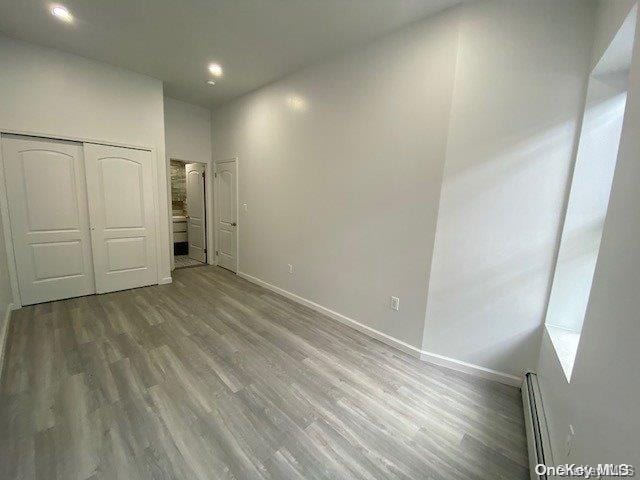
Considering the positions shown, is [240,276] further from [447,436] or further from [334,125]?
[447,436]

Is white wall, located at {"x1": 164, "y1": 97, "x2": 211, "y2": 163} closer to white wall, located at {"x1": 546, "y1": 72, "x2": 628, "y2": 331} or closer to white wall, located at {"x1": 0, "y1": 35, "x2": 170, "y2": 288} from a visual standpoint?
white wall, located at {"x1": 0, "y1": 35, "x2": 170, "y2": 288}

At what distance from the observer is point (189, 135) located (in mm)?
4602

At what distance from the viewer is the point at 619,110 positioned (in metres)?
1.58

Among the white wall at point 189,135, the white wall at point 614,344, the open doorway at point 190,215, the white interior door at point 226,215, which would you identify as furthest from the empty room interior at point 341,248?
the open doorway at point 190,215

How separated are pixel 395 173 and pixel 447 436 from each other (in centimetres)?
199

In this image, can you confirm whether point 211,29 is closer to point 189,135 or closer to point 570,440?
point 189,135

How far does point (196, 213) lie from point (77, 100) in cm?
251

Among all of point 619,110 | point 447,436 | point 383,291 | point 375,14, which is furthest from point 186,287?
point 619,110

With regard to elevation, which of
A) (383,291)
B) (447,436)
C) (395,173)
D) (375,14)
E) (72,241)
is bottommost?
(447,436)

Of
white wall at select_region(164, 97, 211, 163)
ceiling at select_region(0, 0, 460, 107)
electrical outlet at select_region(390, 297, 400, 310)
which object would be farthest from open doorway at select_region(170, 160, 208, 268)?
electrical outlet at select_region(390, 297, 400, 310)

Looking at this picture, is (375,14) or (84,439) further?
(375,14)

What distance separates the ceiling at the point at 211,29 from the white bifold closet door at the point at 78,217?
3.74 feet

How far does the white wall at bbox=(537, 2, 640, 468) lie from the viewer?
79cm

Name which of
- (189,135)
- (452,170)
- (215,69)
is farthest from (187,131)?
(452,170)
